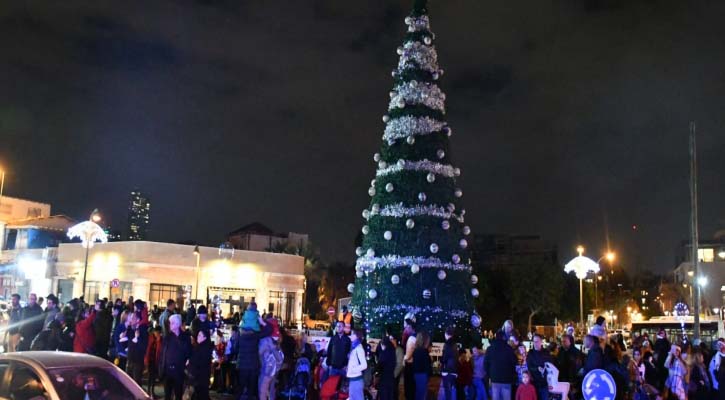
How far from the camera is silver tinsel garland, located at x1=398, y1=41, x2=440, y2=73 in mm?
23875

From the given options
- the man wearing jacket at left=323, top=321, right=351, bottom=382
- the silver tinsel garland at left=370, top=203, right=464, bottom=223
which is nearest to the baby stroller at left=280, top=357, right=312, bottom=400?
the man wearing jacket at left=323, top=321, right=351, bottom=382

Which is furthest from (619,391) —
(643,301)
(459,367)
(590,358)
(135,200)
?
(135,200)

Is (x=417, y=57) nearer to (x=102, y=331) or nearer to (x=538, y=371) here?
(x=538, y=371)

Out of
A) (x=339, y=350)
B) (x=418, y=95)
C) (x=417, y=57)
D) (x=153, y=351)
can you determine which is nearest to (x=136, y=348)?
(x=153, y=351)

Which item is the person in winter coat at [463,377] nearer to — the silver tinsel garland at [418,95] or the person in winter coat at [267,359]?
the person in winter coat at [267,359]

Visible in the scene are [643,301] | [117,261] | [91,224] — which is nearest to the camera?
[91,224]

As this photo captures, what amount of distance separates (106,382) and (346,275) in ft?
239

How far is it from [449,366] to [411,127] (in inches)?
445

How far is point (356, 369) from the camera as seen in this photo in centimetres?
1211

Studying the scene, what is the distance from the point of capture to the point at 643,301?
91125 mm

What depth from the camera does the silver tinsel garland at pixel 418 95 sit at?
931 inches

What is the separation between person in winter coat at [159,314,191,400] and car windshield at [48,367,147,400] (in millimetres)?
3680

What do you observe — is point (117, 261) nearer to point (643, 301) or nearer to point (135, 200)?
point (643, 301)

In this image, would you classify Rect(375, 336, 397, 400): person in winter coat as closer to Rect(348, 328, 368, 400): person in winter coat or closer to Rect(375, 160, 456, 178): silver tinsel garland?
Rect(348, 328, 368, 400): person in winter coat
